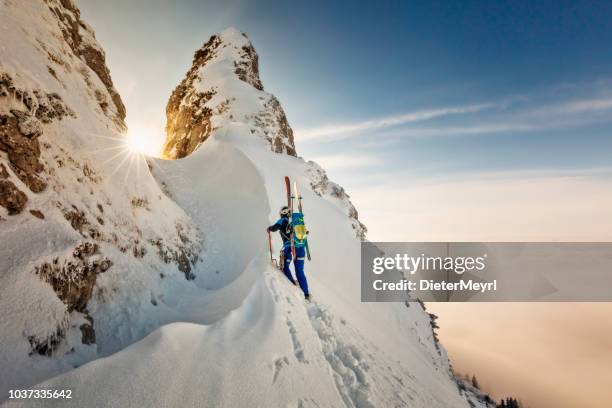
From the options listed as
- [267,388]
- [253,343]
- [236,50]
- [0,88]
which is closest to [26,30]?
[0,88]

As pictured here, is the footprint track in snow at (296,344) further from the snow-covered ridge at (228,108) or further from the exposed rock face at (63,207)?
the snow-covered ridge at (228,108)

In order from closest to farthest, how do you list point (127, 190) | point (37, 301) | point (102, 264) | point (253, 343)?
1. point (37, 301)
2. point (253, 343)
3. point (102, 264)
4. point (127, 190)

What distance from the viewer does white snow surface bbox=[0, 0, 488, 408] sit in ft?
12.3

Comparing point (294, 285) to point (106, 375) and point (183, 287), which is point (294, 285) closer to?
point (183, 287)

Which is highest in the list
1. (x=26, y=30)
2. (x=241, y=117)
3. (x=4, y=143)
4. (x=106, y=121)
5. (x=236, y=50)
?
(x=236, y=50)

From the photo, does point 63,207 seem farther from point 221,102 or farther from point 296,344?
point 221,102

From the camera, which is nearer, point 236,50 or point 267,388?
point 267,388

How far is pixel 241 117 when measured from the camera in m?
26.6

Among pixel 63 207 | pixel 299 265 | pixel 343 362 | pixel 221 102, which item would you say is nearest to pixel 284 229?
pixel 299 265

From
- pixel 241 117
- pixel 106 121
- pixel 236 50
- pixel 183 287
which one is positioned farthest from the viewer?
pixel 236 50

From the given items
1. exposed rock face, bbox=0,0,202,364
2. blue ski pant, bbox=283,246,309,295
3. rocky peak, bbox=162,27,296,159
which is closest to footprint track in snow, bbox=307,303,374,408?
blue ski pant, bbox=283,246,309,295

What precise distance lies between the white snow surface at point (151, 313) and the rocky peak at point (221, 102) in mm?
16335

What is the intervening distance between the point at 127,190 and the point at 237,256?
4.39 m

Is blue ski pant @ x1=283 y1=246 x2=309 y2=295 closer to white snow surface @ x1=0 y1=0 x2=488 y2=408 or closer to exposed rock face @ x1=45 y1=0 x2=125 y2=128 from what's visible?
white snow surface @ x1=0 y1=0 x2=488 y2=408
